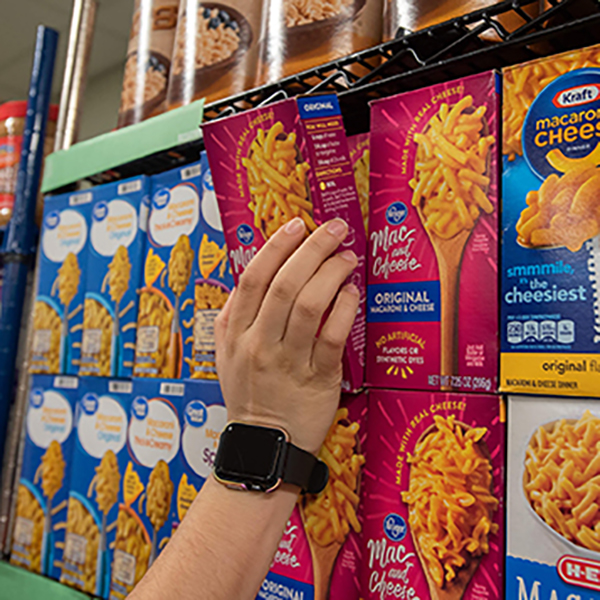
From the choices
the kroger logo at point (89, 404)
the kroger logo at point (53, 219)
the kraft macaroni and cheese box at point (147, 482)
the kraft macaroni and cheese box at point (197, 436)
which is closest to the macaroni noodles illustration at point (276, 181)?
the kraft macaroni and cheese box at point (197, 436)

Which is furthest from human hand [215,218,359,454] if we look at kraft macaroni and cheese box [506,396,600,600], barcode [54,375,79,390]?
barcode [54,375,79,390]

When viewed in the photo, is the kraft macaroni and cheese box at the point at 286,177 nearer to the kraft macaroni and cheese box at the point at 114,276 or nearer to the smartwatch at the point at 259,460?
the smartwatch at the point at 259,460

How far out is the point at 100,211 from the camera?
136cm

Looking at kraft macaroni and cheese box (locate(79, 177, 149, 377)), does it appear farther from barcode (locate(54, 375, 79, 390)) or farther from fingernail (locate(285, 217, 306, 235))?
fingernail (locate(285, 217, 306, 235))

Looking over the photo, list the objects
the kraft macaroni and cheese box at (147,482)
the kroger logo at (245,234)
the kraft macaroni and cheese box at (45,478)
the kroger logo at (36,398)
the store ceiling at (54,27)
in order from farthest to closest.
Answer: the store ceiling at (54,27) < the kroger logo at (36,398) < the kraft macaroni and cheese box at (45,478) < the kraft macaroni and cheese box at (147,482) < the kroger logo at (245,234)

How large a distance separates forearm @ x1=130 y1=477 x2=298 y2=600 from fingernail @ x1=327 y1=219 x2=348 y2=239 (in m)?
0.32

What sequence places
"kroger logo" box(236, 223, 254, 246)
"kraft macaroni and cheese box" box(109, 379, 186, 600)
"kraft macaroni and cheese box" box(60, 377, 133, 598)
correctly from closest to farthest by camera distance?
"kroger logo" box(236, 223, 254, 246)
"kraft macaroni and cheese box" box(109, 379, 186, 600)
"kraft macaroni and cheese box" box(60, 377, 133, 598)

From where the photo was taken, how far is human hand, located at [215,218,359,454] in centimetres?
71

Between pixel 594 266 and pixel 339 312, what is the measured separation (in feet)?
0.96

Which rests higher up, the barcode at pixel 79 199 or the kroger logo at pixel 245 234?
the barcode at pixel 79 199

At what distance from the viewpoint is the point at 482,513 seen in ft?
Answer: 2.30

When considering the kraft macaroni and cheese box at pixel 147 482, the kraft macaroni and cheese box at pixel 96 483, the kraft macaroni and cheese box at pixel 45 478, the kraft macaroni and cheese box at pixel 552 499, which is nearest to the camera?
the kraft macaroni and cheese box at pixel 552 499

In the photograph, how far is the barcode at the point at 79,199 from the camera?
4.59ft

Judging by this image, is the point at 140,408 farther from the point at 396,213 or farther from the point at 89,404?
the point at 396,213
